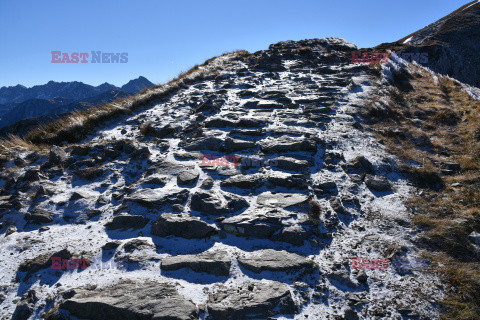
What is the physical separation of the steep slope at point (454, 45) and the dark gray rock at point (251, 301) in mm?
30566

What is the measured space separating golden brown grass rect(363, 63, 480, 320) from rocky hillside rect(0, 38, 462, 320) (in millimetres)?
313

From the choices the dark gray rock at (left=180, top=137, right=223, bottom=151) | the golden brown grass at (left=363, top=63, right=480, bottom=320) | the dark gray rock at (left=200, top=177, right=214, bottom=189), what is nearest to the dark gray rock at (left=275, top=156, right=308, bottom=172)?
the dark gray rock at (left=200, top=177, right=214, bottom=189)

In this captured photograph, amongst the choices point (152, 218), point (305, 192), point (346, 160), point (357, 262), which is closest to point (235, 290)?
point (357, 262)

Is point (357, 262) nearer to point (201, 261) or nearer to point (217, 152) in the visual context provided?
point (201, 261)

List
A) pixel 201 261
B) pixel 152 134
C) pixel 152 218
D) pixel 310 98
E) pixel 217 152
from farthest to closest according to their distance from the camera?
pixel 310 98 < pixel 152 134 < pixel 217 152 < pixel 152 218 < pixel 201 261

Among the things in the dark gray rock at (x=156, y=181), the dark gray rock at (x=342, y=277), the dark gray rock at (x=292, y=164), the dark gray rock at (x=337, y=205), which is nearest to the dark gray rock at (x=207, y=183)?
the dark gray rock at (x=156, y=181)

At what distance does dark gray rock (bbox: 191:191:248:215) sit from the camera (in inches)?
248

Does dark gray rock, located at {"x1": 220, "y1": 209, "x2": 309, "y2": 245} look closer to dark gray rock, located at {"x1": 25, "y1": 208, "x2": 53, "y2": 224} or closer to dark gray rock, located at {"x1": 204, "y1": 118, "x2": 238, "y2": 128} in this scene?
dark gray rock, located at {"x1": 25, "y1": 208, "x2": 53, "y2": 224}

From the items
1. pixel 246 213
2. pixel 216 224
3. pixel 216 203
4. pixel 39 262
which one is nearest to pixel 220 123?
pixel 216 203

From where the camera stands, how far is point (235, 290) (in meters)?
4.40

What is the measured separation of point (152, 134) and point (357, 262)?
864cm

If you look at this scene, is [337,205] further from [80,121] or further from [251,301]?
[80,121]

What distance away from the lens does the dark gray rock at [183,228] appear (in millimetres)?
5672

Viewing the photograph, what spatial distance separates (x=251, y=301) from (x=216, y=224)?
2.12 meters
